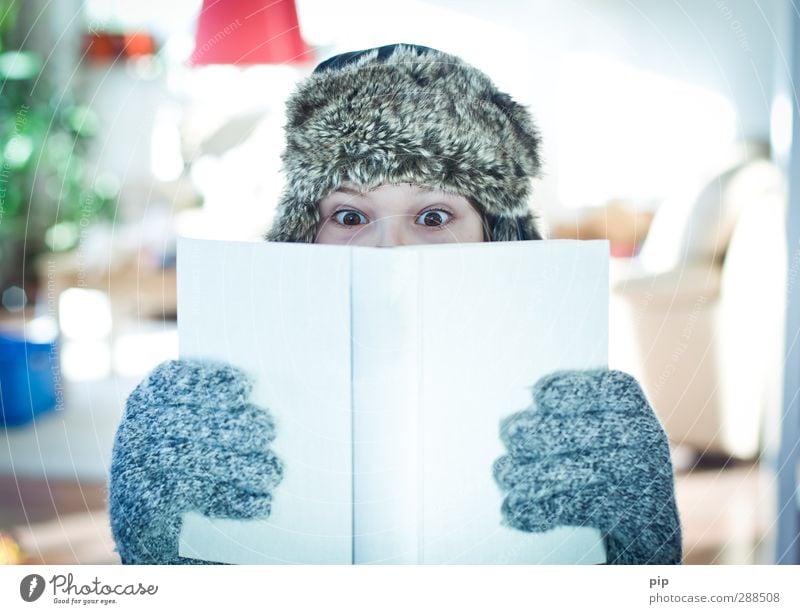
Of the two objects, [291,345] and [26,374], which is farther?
[26,374]

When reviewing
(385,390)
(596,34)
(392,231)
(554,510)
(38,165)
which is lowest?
(554,510)

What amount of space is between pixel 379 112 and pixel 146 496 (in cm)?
41

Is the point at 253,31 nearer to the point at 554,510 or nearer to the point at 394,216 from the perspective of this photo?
the point at 394,216

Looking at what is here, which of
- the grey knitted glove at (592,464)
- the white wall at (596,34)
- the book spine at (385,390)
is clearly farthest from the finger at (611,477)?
the white wall at (596,34)

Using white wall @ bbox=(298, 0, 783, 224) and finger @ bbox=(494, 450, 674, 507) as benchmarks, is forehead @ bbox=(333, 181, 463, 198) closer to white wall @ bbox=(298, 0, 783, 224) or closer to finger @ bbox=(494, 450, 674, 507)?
white wall @ bbox=(298, 0, 783, 224)

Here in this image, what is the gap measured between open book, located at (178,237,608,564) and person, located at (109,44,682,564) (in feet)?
0.06

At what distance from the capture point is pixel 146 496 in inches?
26.3

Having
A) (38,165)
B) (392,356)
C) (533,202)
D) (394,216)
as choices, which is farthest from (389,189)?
(38,165)

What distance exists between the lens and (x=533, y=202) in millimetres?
887

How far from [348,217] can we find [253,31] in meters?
0.24

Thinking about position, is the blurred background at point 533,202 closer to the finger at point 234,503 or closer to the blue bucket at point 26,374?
the blue bucket at point 26,374

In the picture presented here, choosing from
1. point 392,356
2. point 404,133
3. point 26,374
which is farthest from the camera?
point 26,374
